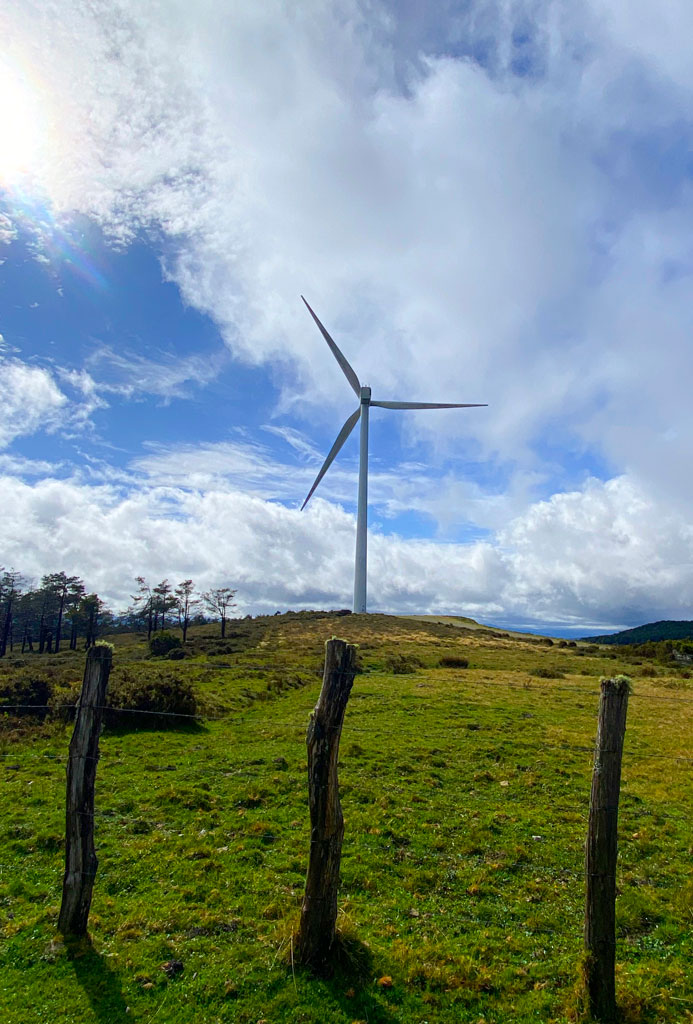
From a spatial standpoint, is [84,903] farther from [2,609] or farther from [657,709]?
[2,609]

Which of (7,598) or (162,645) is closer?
(162,645)

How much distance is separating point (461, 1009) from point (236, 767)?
10207mm

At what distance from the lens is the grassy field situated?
6.26 m

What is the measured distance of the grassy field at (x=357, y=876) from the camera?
6.26 metres

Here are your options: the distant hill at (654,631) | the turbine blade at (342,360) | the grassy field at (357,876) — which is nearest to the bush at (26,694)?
the grassy field at (357,876)

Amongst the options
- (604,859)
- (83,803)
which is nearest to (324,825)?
(604,859)

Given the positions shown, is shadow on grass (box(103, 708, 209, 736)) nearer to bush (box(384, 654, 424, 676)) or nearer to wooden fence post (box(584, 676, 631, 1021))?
wooden fence post (box(584, 676, 631, 1021))

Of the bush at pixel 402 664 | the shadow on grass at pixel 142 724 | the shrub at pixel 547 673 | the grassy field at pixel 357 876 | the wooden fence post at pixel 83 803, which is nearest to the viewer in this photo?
the grassy field at pixel 357 876

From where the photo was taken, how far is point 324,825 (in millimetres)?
6785

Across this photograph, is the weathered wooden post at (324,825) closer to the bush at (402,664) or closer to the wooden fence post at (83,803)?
the wooden fence post at (83,803)

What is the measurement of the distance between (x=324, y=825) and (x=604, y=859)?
126 inches

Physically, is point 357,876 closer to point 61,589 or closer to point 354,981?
point 354,981

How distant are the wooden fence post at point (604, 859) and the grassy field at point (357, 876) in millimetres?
299

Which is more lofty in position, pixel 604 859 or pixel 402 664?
pixel 604 859
